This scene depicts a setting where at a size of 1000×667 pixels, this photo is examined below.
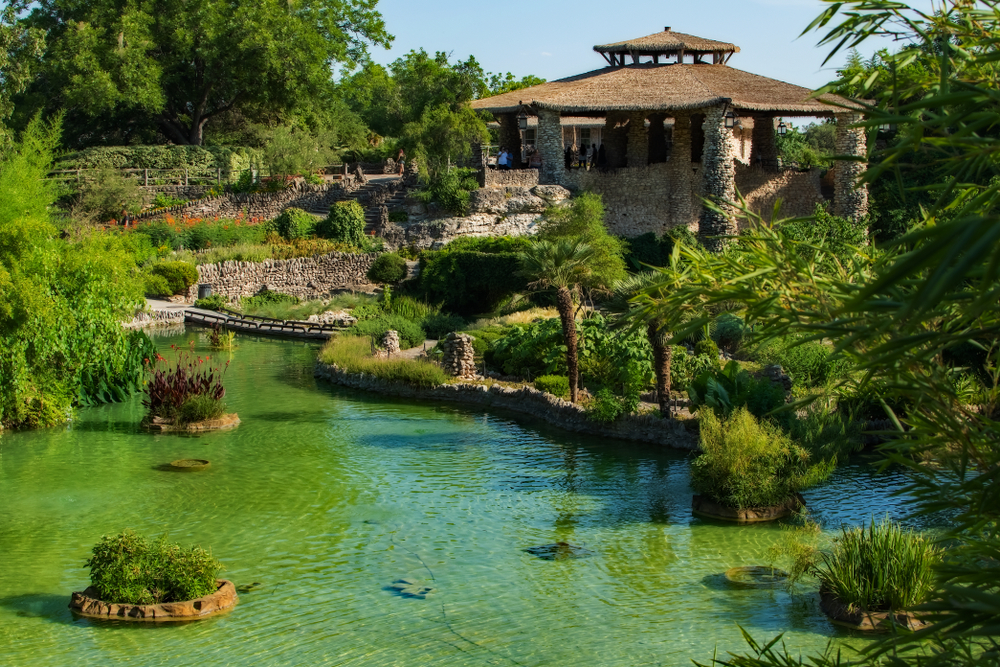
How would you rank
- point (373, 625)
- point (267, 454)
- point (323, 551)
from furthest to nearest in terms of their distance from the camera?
point (267, 454)
point (323, 551)
point (373, 625)

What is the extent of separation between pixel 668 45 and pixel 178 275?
70.1 feet

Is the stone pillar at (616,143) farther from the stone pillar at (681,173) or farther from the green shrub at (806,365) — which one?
the green shrub at (806,365)

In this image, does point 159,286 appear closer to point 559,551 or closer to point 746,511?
point 559,551

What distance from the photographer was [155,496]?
1584 centimetres

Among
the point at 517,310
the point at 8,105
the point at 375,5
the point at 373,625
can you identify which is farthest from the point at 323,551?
the point at 375,5

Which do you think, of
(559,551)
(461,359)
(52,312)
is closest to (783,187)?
(461,359)

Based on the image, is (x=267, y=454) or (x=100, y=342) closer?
(x=267, y=454)

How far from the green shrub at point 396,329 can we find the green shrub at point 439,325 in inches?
31.1

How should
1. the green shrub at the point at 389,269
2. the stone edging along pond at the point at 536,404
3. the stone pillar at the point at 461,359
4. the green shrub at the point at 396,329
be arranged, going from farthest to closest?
the green shrub at the point at 389,269
the green shrub at the point at 396,329
the stone pillar at the point at 461,359
the stone edging along pond at the point at 536,404

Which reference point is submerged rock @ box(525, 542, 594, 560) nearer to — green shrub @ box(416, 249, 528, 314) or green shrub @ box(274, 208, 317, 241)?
green shrub @ box(416, 249, 528, 314)

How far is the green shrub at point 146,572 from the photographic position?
37.2ft

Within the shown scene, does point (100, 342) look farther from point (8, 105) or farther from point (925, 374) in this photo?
point (8, 105)

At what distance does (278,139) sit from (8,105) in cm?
1255

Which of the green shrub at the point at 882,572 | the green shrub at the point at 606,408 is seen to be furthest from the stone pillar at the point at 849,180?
the green shrub at the point at 882,572
